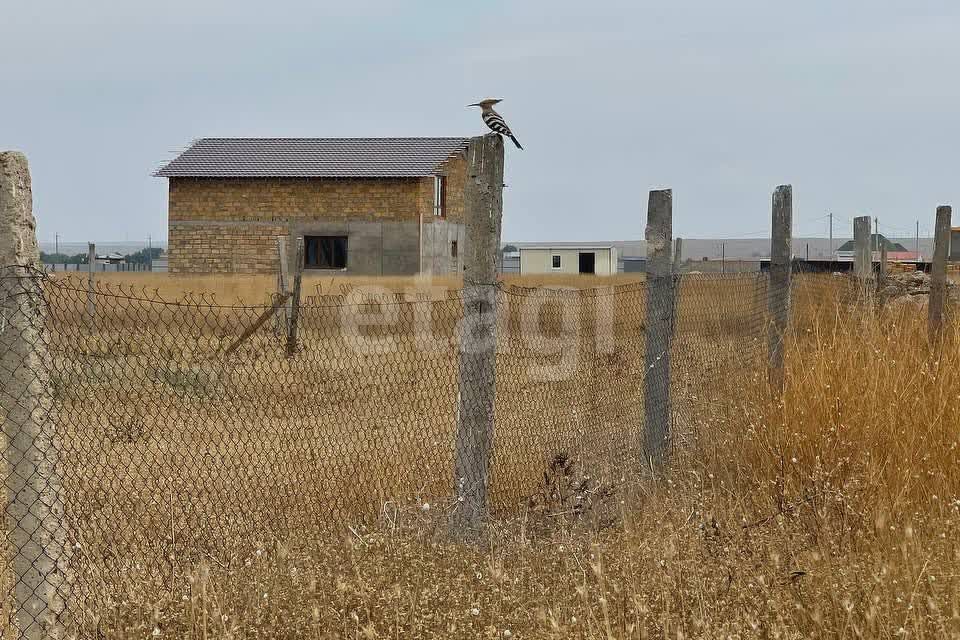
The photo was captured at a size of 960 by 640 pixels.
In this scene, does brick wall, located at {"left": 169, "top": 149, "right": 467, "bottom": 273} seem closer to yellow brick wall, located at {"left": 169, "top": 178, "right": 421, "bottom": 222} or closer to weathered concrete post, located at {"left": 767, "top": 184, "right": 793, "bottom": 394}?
yellow brick wall, located at {"left": 169, "top": 178, "right": 421, "bottom": 222}

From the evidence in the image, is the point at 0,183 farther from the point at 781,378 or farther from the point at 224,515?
the point at 781,378

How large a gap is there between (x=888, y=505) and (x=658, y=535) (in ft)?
4.16

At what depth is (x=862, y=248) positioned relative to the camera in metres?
11.8

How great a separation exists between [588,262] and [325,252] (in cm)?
3160

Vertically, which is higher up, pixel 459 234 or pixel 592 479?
pixel 459 234

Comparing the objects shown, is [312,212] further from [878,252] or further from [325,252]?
[878,252]

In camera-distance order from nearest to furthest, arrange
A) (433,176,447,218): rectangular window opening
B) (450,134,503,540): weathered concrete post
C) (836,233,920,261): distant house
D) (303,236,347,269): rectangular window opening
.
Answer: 1. (450,134,503,540): weathered concrete post
2. (836,233,920,261): distant house
3. (303,236,347,269): rectangular window opening
4. (433,176,447,218): rectangular window opening

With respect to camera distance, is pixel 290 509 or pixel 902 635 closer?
pixel 902 635

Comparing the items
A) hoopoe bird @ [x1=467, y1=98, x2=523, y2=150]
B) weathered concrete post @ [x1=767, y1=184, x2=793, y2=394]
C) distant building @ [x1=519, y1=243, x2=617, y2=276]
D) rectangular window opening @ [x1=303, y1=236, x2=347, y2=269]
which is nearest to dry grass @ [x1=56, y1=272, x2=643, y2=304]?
rectangular window opening @ [x1=303, y1=236, x2=347, y2=269]

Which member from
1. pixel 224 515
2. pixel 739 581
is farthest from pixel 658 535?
pixel 224 515

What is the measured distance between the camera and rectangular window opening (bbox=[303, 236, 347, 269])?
33.0 metres

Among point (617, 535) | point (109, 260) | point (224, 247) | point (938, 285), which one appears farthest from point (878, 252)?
point (109, 260)

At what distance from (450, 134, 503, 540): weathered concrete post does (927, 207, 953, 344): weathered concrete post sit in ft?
15.9

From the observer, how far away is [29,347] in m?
3.55
